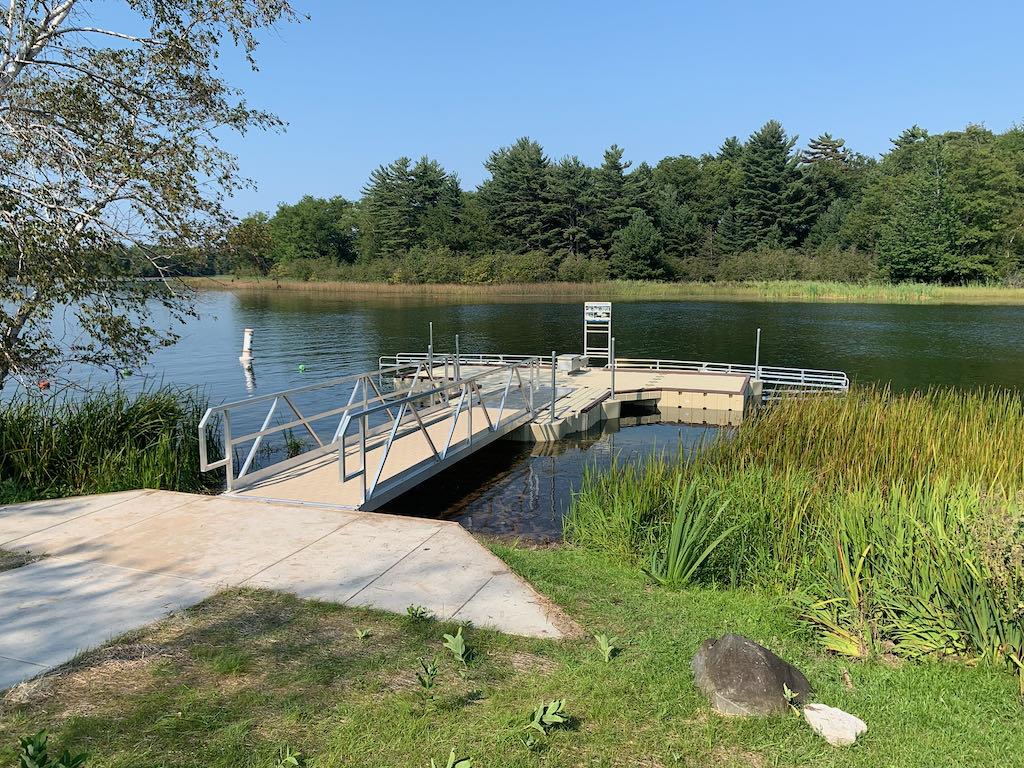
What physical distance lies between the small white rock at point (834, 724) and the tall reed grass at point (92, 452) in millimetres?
7823

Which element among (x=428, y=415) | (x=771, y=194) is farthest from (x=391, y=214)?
(x=428, y=415)

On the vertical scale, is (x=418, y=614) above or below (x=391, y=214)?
below

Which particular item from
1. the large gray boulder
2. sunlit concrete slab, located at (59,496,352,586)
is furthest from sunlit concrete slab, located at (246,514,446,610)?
the large gray boulder

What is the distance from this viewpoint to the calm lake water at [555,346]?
1237 cm

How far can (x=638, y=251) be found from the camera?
68.4 meters

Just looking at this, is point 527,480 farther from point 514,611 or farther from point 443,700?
point 443,700

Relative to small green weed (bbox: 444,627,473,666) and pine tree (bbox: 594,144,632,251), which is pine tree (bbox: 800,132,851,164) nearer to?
pine tree (bbox: 594,144,632,251)

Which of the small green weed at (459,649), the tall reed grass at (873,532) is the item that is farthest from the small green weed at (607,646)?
the tall reed grass at (873,532)

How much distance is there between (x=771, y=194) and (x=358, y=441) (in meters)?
69.1

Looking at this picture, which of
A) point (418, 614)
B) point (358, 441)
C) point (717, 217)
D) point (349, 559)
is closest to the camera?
point (418, 614)

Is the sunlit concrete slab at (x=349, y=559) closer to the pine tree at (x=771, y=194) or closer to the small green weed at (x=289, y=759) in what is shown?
the small green weed at (x=289, y=759)

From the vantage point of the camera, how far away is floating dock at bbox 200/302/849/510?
29.1ft

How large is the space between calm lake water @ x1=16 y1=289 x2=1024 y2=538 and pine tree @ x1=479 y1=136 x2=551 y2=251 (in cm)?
1922

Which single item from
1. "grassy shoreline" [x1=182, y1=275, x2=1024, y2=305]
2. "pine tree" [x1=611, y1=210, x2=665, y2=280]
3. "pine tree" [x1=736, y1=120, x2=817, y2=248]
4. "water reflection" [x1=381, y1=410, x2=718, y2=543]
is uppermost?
"pine tree" [x1=736, y1=120, x2=817, y2=248]
